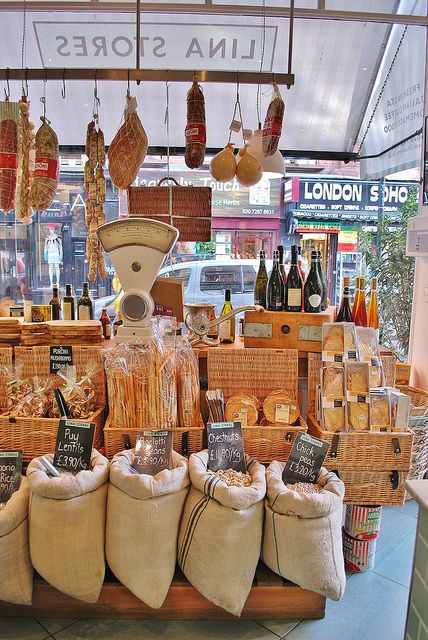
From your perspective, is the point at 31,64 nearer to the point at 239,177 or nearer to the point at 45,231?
the point at 45,231

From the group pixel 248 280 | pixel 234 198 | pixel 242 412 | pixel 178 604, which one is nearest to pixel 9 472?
pixel 178 604

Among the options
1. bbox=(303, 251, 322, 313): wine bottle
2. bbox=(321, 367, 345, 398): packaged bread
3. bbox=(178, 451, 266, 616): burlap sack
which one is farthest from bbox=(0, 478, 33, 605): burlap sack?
bbox=(303, 251, 322, 313): wine bottle

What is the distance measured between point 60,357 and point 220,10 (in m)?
2.23

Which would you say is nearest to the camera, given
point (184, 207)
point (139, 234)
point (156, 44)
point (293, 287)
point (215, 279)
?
point (139, 234)

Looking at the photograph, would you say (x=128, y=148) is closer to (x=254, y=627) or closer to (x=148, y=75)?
(x=148, y=75)

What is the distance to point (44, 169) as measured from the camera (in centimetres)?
248

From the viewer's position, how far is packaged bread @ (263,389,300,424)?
85.7 inches

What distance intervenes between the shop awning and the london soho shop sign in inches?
55.8

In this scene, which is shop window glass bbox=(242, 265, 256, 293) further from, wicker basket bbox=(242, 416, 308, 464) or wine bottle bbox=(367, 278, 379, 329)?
wicker basket bbox=(242, 416, 308, 464)

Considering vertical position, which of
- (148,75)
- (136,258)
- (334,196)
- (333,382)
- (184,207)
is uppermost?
(334,196)

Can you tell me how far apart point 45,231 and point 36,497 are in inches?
131

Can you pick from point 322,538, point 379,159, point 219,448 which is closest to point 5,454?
point 219,448

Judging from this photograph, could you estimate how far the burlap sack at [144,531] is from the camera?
1.75 m

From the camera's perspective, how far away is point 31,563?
1827 millimetres
